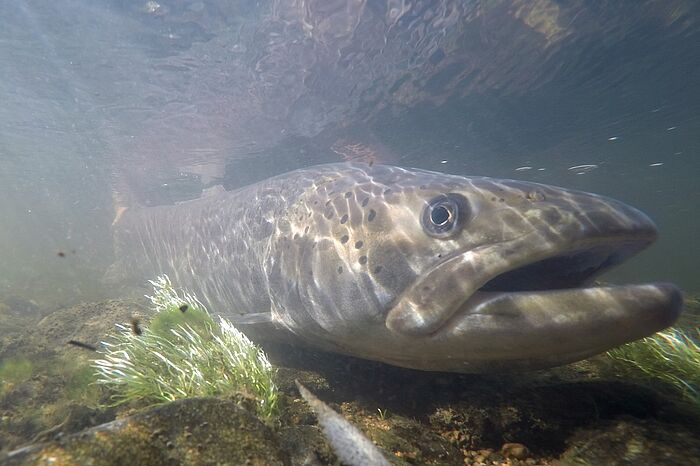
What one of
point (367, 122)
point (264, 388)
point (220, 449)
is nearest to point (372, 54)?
point (367, 122)

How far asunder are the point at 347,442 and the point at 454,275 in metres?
1.39

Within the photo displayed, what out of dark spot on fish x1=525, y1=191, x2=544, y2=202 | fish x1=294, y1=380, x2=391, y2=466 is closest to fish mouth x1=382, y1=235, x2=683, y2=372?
dark spot on fish x1=525, y1=191, x2=544, y2=202

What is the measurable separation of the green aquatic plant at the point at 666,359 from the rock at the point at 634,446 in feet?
4.76

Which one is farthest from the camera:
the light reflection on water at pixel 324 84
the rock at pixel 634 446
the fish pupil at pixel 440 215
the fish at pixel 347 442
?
the light reflection on water at pixel 324 84

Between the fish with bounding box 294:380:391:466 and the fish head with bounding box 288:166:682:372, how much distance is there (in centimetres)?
112

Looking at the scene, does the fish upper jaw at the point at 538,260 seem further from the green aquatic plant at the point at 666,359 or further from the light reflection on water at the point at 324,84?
the light reflection on water at the point at 324,84

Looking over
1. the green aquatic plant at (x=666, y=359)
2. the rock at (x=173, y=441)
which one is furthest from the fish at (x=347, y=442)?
the green aquatic plant at (x=666, y=359)

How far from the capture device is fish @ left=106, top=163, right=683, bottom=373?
92.7 inches

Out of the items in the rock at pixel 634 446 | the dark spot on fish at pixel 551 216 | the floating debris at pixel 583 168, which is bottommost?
the rock at pixel 634 446

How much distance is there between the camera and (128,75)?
15023mm

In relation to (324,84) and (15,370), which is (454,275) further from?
(324,84)

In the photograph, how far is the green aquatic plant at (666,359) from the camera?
339cm

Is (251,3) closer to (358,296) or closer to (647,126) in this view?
(358,296)

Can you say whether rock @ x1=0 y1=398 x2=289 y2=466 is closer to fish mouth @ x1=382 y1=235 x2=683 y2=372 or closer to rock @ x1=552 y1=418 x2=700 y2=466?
fish mouth @ x1=382 y1=235 x2=683 y2=372
